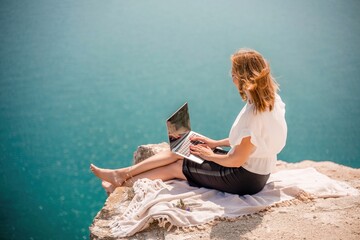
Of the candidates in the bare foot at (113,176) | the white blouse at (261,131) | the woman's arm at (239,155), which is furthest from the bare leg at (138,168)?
the white blouse at (261,131)

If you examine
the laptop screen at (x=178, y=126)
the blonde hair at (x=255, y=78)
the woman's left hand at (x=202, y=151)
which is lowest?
the woman's left hand at (x=202, y=151)

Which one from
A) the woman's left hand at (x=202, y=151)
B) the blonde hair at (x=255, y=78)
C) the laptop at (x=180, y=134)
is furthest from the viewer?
the laptop at (x=180, y=134)

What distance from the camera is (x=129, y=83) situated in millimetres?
7988

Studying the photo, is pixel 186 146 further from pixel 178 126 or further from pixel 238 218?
pixel 238 218

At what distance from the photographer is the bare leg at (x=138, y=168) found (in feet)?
9.12

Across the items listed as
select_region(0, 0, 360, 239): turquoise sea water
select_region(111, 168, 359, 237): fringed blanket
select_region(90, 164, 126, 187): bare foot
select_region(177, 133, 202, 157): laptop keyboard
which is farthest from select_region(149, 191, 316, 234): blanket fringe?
select_region(0, 0, 360, 239): turquoise sea water

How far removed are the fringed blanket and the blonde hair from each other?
2.38 feet

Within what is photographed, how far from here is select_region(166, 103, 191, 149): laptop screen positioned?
2644 millimetres

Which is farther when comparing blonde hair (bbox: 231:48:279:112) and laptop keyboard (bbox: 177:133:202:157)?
laptop keyboard (bbox: 177:133:202:157)

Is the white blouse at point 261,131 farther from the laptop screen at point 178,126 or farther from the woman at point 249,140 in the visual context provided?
the laptop screen at point 178,126

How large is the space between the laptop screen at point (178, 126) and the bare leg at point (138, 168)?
0.13 metres

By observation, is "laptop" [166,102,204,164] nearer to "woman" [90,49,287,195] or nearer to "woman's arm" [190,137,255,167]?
"woman" [90,49,287,195]

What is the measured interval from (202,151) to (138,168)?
61 centimetres

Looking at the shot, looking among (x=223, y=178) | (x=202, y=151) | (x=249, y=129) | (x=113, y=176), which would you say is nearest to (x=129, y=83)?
(x=113, y=176)
